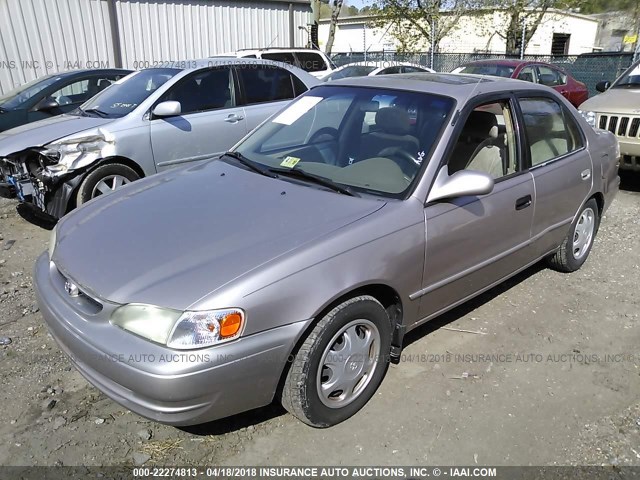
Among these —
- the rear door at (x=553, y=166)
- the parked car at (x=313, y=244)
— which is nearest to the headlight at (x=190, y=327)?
the parked car at (x=313, y=244)

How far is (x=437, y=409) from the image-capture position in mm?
2811

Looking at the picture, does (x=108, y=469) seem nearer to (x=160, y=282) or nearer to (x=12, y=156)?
(x=160, y=282)

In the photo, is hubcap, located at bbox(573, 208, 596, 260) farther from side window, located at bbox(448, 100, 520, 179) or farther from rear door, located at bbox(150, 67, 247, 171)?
rear door, located at bbox(150, 67, 247, 171)

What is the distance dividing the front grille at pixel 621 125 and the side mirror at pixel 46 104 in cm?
747

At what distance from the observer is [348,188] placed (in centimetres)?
288

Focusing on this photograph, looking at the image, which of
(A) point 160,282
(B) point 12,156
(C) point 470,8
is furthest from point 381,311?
(C) point 470,8

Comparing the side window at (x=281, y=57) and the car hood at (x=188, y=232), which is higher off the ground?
the car hood at (x=188, y=232)

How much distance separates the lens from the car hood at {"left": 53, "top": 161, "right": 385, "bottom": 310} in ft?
7.30

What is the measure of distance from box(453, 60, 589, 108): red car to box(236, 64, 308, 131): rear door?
673cm

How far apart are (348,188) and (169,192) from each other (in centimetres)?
110

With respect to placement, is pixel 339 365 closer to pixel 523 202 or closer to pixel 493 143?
pixel 523 202

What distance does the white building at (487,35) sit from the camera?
1039 inches

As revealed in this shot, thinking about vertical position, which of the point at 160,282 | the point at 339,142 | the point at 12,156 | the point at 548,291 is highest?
the point at 339,142

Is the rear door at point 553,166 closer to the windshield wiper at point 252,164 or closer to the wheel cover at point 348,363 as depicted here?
the wheel cover at point 348,363
